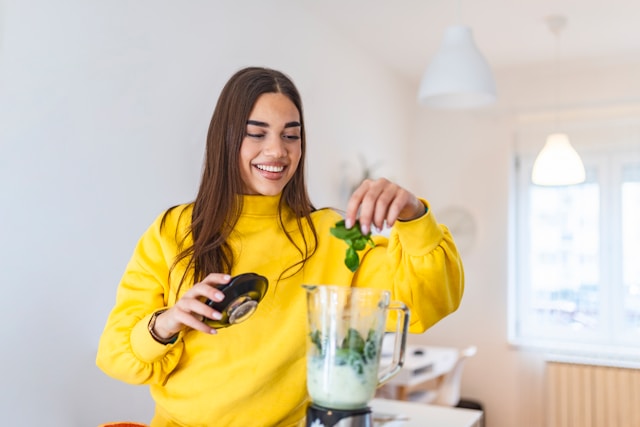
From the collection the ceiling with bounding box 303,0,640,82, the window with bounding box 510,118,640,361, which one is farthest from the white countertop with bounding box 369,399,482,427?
the window with bounding box 510,118,640,361

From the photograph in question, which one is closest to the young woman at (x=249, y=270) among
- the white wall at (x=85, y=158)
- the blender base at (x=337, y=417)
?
the blender base at (x=337, y=417)

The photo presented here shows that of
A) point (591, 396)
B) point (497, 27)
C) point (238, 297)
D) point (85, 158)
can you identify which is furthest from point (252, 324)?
point (591, 396)

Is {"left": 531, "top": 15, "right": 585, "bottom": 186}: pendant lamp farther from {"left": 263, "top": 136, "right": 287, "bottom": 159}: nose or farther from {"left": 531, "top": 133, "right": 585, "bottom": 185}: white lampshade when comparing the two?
{"left": 263, "top": 136, "right": 287, "bottom": 159}: nose

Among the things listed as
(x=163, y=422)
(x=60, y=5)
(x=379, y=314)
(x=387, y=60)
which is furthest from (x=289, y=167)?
(x=387, y=60)

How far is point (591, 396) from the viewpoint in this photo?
377cm

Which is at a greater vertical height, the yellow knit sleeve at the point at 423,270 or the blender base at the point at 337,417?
the yellow knit sleeve at the point at 423,270

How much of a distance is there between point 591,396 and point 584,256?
2.75ft

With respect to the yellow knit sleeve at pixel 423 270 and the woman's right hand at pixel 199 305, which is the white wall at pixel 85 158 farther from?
the yellow knit sleeve at pixel 423 270

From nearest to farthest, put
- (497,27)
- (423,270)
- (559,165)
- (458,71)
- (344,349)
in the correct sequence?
(344,349) → (423,270) → (458,71) → (559,165) → (497,27)

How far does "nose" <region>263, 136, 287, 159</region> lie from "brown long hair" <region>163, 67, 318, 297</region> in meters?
0.05

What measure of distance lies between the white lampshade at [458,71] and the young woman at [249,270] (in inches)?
54.1

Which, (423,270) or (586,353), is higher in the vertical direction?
(423,270)

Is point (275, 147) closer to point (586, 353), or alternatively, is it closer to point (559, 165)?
point (559, 165)

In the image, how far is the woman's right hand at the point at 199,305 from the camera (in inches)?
33.0
